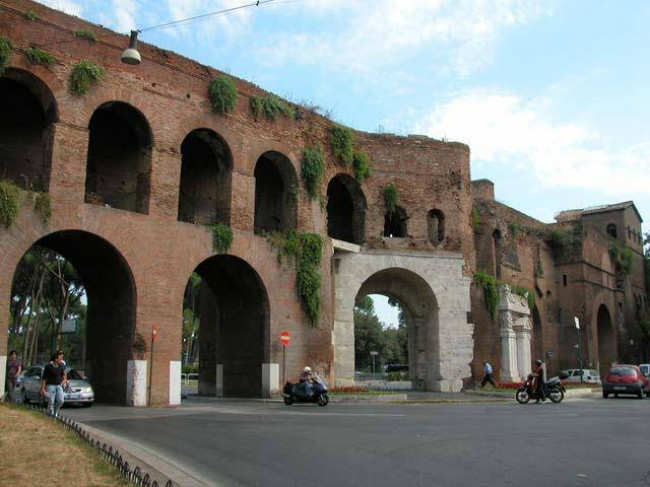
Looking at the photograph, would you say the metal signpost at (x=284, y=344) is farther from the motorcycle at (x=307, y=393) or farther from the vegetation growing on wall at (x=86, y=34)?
the vegetation growing on wall at (x=86, y=34)

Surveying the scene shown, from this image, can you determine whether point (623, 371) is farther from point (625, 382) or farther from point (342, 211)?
point (342, 211)

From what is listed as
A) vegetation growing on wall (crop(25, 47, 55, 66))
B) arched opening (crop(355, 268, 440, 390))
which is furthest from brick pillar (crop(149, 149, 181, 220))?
arched opening (crop(355, 268, 440, 390))

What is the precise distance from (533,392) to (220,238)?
11457mm

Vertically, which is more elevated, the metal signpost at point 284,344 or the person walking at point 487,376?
the metal signpost at point 284,344

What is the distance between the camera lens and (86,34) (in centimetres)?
2059

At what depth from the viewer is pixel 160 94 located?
22203 mm

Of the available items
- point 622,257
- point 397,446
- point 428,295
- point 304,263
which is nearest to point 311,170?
point 304,263

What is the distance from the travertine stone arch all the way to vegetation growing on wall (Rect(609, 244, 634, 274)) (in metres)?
27.2

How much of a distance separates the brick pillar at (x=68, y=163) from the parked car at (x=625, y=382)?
20638mm

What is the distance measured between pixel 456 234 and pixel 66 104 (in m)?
17.6

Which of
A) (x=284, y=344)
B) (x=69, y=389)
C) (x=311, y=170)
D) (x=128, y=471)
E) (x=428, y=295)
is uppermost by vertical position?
(x=311, y=170)

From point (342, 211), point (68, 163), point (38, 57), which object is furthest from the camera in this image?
point (342, 211)

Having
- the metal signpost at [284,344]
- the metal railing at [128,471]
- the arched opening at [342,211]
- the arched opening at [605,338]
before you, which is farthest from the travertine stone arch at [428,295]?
the arched opening at [605,338]

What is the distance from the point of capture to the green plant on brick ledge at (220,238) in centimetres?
2278
